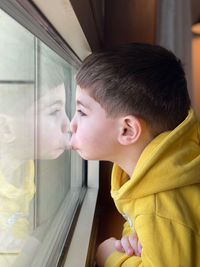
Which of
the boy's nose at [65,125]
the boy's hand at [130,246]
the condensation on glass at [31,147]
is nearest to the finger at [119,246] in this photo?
the boy's hand at [130,246]

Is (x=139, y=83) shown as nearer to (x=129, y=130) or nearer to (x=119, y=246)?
(x=129, y=130)

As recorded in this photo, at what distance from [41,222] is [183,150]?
382mm

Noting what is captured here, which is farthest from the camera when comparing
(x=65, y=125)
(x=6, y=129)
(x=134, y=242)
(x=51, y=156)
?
(x=65, y=125)

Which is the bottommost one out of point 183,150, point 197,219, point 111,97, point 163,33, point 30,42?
point 197,219

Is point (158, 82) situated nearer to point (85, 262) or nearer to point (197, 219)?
point (197, 219)

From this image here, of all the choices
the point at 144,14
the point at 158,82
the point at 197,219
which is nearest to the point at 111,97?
the point at 158,82

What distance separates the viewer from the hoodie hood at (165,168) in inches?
22.2

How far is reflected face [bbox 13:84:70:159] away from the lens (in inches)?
23.8

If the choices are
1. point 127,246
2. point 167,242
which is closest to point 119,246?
point 127,246

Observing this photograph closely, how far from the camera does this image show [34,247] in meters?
0.63

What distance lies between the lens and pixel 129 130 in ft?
2.08

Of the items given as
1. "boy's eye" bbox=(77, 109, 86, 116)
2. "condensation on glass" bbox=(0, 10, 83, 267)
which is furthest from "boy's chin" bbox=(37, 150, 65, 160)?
"boy's eye" bbox=(77, 109, 86, 116)

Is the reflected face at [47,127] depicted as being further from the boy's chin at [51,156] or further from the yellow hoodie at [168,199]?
the yellow hoodie at [168,199]

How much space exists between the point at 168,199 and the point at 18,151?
302 millimetres
